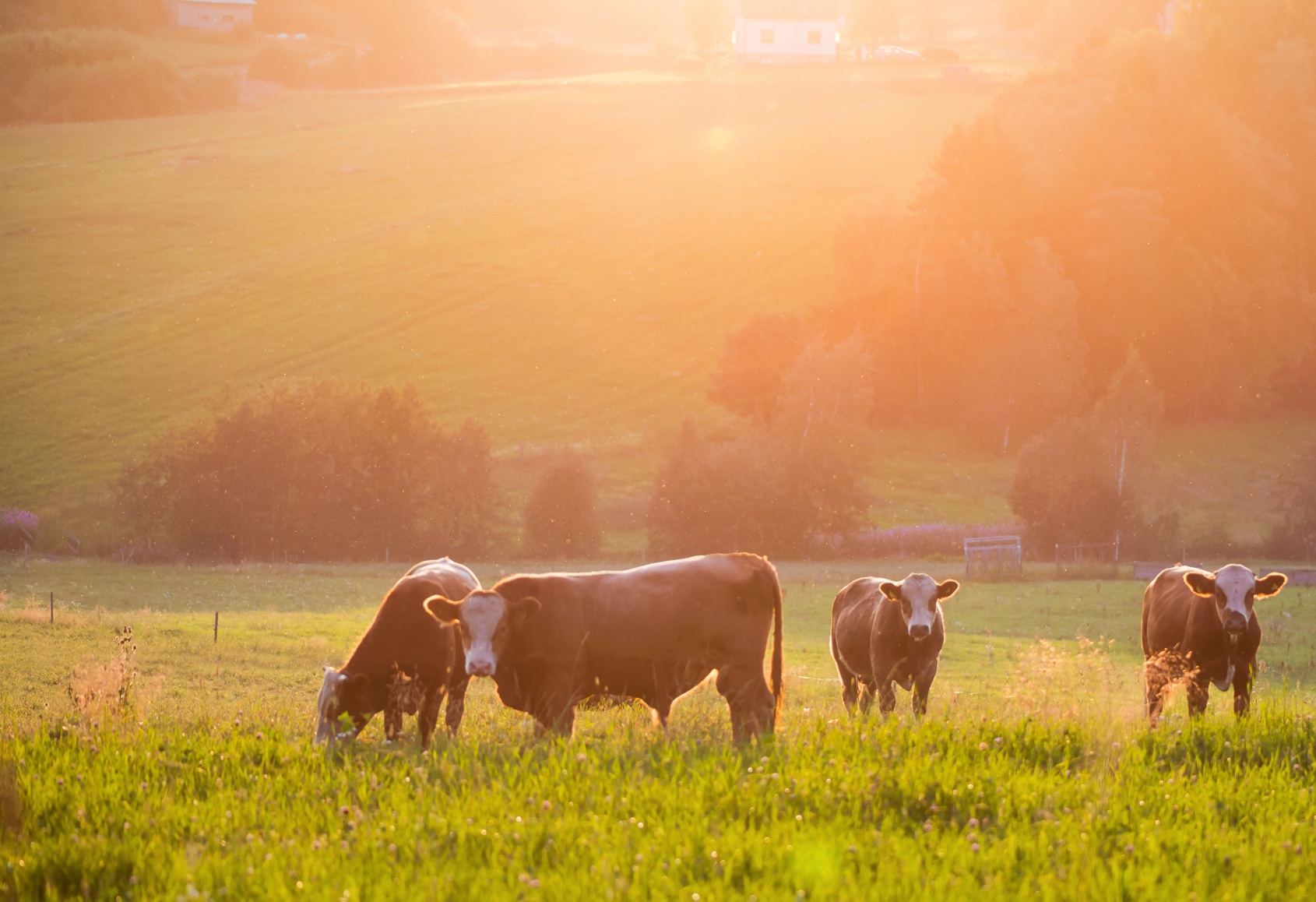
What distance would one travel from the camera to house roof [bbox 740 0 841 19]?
138 metres

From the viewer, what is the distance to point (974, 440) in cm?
6381

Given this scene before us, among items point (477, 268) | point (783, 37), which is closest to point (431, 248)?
point (477, 268)

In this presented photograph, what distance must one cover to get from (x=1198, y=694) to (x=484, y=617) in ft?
24.0

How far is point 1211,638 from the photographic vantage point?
12.3 meters

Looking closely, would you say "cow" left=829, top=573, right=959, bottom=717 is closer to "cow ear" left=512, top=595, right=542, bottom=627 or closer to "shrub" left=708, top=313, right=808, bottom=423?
"cow ear" left=512, top=595, right=542, bottom=627

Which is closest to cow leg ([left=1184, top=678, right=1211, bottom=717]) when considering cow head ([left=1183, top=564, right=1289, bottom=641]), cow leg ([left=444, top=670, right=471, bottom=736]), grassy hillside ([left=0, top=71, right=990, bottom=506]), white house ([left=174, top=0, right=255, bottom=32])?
cow head ([left=1183, top=564, right=1289, bottom=641])

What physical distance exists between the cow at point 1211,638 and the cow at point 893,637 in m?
2.20

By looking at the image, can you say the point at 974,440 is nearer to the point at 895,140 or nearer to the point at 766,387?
the point at 766,387

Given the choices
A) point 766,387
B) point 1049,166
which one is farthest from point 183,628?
point 1049,166

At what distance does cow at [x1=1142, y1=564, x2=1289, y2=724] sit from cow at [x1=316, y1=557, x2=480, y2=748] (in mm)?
6762

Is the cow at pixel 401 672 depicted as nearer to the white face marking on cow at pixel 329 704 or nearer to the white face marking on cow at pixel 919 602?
the white face marking on cow at pixel 329 704

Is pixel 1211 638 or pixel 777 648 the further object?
pixel 1211 638

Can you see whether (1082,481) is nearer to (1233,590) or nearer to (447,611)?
(1233,590)

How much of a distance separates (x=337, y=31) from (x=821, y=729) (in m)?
125
